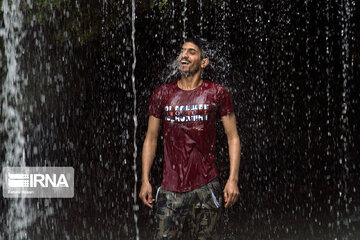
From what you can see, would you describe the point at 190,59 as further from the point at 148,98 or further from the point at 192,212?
the point at 148,98

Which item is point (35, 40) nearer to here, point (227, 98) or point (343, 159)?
point (227, 98)

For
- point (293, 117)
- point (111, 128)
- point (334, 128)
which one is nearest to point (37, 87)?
point (111, 128)

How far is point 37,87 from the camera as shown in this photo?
766 centimetres

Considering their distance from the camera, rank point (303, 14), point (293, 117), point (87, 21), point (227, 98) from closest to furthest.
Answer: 1. point (227, 98)
2. point (87, 21)
3. point (303, 14)
4. point (293, 117)

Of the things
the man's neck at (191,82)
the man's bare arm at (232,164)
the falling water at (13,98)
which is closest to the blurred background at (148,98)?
the falling water at (13,98)

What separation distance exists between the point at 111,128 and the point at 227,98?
256 inches

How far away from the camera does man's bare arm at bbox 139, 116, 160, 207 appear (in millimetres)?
3482

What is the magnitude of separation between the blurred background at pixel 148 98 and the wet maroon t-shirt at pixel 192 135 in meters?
2.91

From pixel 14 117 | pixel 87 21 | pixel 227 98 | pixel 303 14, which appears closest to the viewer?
pixel 227 98

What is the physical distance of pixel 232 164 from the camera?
3.42 metres

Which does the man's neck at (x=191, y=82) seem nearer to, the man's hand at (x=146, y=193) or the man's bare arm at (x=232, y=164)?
the man's bare arm at (x=232, y=164)

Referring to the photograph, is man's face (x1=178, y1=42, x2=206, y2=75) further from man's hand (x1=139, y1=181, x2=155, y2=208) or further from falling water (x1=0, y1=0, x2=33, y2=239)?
falling water (x1=0, y1=0, x2=33, y2=239)

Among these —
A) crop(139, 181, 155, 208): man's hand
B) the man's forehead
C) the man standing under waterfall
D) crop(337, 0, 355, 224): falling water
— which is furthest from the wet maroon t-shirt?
crop(337, 0, 355, 224): falling water

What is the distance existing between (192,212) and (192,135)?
51 cm
